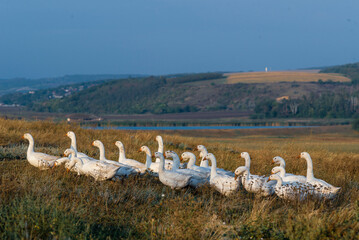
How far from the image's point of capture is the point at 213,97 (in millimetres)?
161500

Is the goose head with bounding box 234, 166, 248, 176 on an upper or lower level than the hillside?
upper

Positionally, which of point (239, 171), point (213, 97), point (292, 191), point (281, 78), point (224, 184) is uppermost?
point (239, 171)

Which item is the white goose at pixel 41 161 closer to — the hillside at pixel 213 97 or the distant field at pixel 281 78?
the hillside at pixel 213 97

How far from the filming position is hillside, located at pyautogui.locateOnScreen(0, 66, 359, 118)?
439 feet

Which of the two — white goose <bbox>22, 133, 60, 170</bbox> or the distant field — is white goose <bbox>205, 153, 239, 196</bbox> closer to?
white goose <bbox>22, 133, 60, 170</bbox>

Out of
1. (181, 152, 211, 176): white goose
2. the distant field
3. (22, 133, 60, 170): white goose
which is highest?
(22, 133, 60, 170): white goose

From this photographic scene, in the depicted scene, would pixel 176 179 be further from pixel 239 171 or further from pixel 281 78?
pixel 281 78

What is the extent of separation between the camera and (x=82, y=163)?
10523 millimetres

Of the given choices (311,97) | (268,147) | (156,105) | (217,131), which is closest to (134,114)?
(156,105)

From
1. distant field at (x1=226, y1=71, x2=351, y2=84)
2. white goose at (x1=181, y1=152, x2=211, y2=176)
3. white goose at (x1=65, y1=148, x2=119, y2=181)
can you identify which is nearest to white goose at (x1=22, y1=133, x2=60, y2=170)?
white goose at (x1=65, y1=148, x2=119, y2=181)

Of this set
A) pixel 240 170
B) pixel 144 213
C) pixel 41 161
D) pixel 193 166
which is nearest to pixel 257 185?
pixel 240 170

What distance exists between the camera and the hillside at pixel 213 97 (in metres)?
134

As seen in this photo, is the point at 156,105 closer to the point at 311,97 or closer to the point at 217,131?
the point at 311,97

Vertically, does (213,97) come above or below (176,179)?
below
